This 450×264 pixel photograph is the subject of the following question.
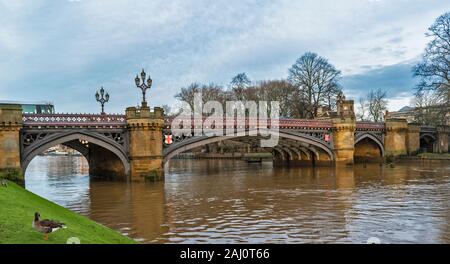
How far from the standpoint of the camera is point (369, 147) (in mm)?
49500

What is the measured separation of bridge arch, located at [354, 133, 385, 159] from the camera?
1866 inches

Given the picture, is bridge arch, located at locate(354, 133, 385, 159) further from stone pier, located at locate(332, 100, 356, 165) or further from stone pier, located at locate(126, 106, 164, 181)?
stone pier, located at locate(126, 106, 164, 181)

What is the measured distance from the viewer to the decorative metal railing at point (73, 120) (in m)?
27.6

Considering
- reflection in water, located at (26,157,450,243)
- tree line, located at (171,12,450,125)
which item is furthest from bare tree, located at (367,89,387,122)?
reflection in water, located at (26,157,450,243)

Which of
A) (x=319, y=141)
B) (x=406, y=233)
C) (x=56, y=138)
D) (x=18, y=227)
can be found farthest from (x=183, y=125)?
(x=18, y=227)

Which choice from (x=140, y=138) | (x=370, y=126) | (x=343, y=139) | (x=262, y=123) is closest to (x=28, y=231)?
(x=140, y=138)

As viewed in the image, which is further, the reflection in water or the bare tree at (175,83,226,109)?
the bare tree at (175,83,226,109)

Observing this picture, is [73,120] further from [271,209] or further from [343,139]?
[343,139]

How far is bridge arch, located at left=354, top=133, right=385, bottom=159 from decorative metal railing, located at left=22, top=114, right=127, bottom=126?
2680 cm

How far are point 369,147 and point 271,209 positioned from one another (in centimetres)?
3321

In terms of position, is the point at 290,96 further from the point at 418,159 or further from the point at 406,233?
the point at 406,233

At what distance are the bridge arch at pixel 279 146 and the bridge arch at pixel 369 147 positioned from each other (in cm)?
626

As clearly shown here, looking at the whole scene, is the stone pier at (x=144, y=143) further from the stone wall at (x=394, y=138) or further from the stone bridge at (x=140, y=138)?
the stone wall at (x=394, y=138)

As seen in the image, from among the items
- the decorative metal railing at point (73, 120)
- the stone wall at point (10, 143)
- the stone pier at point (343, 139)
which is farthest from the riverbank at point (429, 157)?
the stone wall at point (10, 143)
